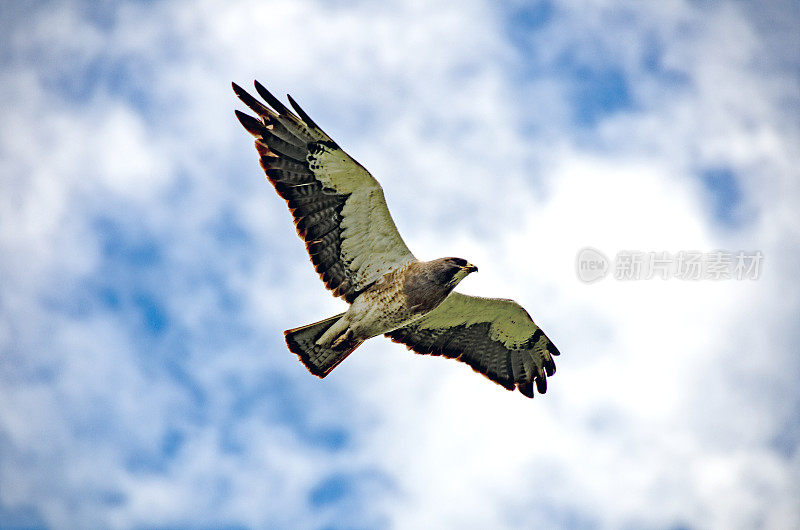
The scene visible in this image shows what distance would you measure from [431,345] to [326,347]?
191cm

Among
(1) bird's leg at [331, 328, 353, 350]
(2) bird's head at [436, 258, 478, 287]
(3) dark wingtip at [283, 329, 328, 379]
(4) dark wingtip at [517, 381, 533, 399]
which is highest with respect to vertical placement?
(2) bird's head at [436, 258, 478, 287]

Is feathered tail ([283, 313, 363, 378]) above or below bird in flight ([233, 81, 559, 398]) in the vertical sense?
below

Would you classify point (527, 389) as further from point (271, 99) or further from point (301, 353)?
point (271, 99)

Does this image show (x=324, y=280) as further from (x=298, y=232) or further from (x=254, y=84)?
(x=254, y=84)


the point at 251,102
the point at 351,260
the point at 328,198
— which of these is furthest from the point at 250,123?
the point at 351,260

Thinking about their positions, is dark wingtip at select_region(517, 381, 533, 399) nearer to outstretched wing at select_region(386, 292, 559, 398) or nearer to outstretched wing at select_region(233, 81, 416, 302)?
outstretched wing at select_region(386, 292, 559, 398)

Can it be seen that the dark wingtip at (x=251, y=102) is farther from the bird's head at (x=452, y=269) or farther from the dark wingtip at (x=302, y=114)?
the bird's head at (x=452, y=269)

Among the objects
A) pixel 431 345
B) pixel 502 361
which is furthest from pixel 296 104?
pixel 502 361

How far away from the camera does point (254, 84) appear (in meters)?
11.1

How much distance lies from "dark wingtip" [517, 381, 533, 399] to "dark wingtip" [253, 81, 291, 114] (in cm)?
573

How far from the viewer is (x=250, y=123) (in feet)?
37.6

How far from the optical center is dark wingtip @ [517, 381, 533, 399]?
13742 mm

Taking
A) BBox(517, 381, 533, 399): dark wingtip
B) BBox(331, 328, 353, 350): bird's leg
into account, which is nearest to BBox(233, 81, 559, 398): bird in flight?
BBox(331, 328, 353, 350): bird's leg

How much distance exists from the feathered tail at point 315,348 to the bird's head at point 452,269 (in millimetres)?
1560
